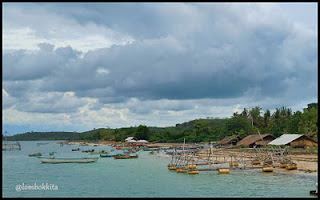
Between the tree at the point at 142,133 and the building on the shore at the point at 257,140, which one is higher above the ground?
the building on the shore at the point at 257,140

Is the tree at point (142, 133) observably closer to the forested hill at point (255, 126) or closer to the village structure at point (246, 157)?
the forested hill at point (255, 126)

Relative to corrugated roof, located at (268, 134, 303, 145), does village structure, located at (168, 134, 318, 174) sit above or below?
below

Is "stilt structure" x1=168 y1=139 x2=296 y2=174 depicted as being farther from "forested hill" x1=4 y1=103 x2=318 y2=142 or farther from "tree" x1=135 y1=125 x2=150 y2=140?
"tree" x1=135 y1=125 x2=150 y2=140

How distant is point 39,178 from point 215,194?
20858mm

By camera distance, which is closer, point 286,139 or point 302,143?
point 302,143

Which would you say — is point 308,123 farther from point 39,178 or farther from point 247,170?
point 39,178

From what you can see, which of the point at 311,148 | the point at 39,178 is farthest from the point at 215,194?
the point at 311,148

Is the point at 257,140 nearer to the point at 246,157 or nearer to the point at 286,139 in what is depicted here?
the point at 286,139

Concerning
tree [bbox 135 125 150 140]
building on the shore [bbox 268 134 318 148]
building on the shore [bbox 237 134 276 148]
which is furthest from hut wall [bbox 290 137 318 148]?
tree [bbox 135 125 150 140]

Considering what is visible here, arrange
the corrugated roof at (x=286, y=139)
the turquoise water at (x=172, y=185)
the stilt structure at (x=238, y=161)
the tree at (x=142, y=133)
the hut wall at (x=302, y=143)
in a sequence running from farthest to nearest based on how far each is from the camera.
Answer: the tree at (x=142, y=133)
the hut wall at (x=302, y=143)
the corrugated roof at (x=286, y=139)
the stilt structure at (x=238, y=161)
the turquoise water at (x=172, y=185)

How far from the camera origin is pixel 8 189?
27062mm

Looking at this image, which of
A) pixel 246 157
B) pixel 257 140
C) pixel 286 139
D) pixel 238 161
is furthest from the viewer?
pixel 257 140

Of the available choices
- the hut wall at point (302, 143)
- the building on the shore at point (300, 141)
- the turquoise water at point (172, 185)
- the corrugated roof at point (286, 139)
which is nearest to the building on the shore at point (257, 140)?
the corrugated roof at point (286, 139)

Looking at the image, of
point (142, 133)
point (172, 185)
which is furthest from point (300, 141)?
point (142, 133)
